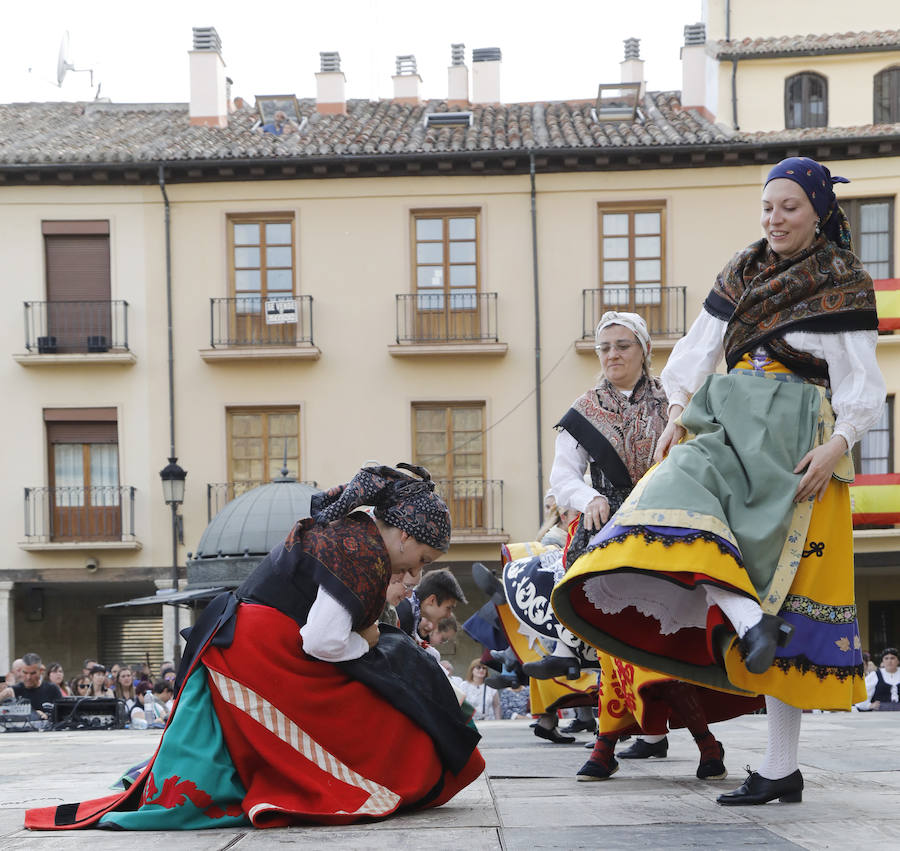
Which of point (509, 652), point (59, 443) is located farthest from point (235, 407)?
point (509, 652)

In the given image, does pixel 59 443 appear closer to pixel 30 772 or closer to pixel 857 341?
pixel 30 772

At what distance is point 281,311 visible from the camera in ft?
75.8

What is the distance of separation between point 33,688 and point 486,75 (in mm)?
16611

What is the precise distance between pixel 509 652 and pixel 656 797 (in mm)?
4620

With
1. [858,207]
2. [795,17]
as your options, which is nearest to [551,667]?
[858,207]

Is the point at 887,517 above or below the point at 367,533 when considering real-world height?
below

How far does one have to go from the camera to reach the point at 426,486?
4113 millimetres

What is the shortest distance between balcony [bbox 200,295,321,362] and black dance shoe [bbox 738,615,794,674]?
19.6m

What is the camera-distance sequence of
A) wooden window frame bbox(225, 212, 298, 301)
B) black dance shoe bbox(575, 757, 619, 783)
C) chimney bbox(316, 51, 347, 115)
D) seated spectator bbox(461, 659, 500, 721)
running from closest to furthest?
black dance shoe bbox(575, 757, 619, 783) < seated spectator bbox(461, 659, 500, 721) < wooden window frame bbox(225, 212, 298, 301) < chimney bbox(316, 51, 347, 115)

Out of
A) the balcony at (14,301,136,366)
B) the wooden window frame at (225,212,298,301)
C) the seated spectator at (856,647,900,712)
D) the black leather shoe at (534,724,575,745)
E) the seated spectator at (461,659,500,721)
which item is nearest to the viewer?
the black leather shoe at (534,724,575,745)

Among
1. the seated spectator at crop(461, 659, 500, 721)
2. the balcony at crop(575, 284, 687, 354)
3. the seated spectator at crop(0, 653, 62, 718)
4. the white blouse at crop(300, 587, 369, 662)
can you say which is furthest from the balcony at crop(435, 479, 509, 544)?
the white blouse at crop(300, 587, 369, 662)

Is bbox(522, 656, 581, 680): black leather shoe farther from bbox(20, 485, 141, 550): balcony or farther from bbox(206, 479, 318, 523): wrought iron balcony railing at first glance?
bbox(20, 485, 141, 550): balcony

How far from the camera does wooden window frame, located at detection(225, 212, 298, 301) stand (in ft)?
77.1

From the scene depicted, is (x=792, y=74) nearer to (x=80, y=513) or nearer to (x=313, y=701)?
(x=80, y=513)
